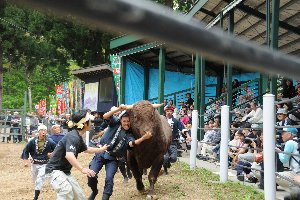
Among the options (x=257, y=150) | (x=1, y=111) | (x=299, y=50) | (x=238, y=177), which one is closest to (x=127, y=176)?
(x=238, y=177)

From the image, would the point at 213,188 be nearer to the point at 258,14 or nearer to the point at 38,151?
the point at 38,151

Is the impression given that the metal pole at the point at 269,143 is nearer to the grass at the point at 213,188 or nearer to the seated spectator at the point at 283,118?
the seated spectator at the point at 283,118

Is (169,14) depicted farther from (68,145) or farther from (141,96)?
(141,96)

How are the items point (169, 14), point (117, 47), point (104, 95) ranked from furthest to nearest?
point (104, 95) < point (117, 47) < point (169, 14)

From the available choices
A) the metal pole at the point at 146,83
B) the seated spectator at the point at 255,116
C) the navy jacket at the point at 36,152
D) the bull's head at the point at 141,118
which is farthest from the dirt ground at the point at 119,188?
the metal pole at the point at 146,83

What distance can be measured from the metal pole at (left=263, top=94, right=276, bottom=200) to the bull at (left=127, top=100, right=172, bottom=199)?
117 inches

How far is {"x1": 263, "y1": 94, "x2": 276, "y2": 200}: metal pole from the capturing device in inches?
263

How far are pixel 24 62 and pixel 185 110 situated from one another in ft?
63.3

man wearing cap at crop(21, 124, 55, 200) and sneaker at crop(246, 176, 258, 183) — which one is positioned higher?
man wearing cap at crop(21, 124, 55, 200)

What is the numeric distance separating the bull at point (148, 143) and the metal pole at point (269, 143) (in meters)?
2.96

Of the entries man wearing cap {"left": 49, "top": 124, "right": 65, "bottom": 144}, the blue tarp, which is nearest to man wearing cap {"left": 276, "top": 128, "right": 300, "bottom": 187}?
man wearing cap {"left": 49, "top": 124, "right": 65, "bottom": 144}

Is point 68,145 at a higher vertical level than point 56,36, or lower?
lower

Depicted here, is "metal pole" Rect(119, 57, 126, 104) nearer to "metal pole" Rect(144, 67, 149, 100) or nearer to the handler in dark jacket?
"metal pole" Rect(144, 67, 149, 100)

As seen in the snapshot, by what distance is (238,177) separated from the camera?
1098 centimetres
